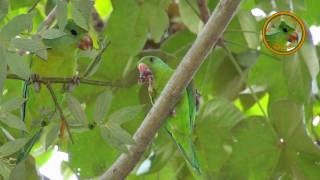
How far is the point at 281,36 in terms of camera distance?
3.99 feet

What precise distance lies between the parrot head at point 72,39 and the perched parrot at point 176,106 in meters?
0.13

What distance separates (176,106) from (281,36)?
0.32m

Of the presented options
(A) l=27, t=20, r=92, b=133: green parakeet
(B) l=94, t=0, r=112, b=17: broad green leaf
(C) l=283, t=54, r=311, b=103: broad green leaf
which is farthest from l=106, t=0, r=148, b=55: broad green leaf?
(B) l=94, t=0, r=112, b=17: broad green leaf

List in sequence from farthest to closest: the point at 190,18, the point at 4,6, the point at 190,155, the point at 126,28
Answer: the point at 190,18
the point at 126,28
the point at 190,155
the point at 4,6

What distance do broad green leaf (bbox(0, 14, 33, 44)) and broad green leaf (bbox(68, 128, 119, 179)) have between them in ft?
1.92

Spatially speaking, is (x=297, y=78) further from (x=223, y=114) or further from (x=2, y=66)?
(x=2, y=66)

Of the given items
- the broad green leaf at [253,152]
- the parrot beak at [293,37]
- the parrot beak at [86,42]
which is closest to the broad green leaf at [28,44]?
the parrot beak at [86,42]

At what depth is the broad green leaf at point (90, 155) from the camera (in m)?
1.52

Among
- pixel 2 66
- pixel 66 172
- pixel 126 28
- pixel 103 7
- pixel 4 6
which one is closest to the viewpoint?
pixel 2 66

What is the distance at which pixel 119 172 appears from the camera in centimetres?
116

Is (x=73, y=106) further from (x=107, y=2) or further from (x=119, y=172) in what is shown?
(x=107, y=2)

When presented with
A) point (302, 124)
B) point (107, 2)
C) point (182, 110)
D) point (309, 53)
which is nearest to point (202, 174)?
point (182, 110)

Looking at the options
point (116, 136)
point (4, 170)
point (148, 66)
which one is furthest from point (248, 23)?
point (4, 170)

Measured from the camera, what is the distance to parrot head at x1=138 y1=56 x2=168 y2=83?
54.7 inches
